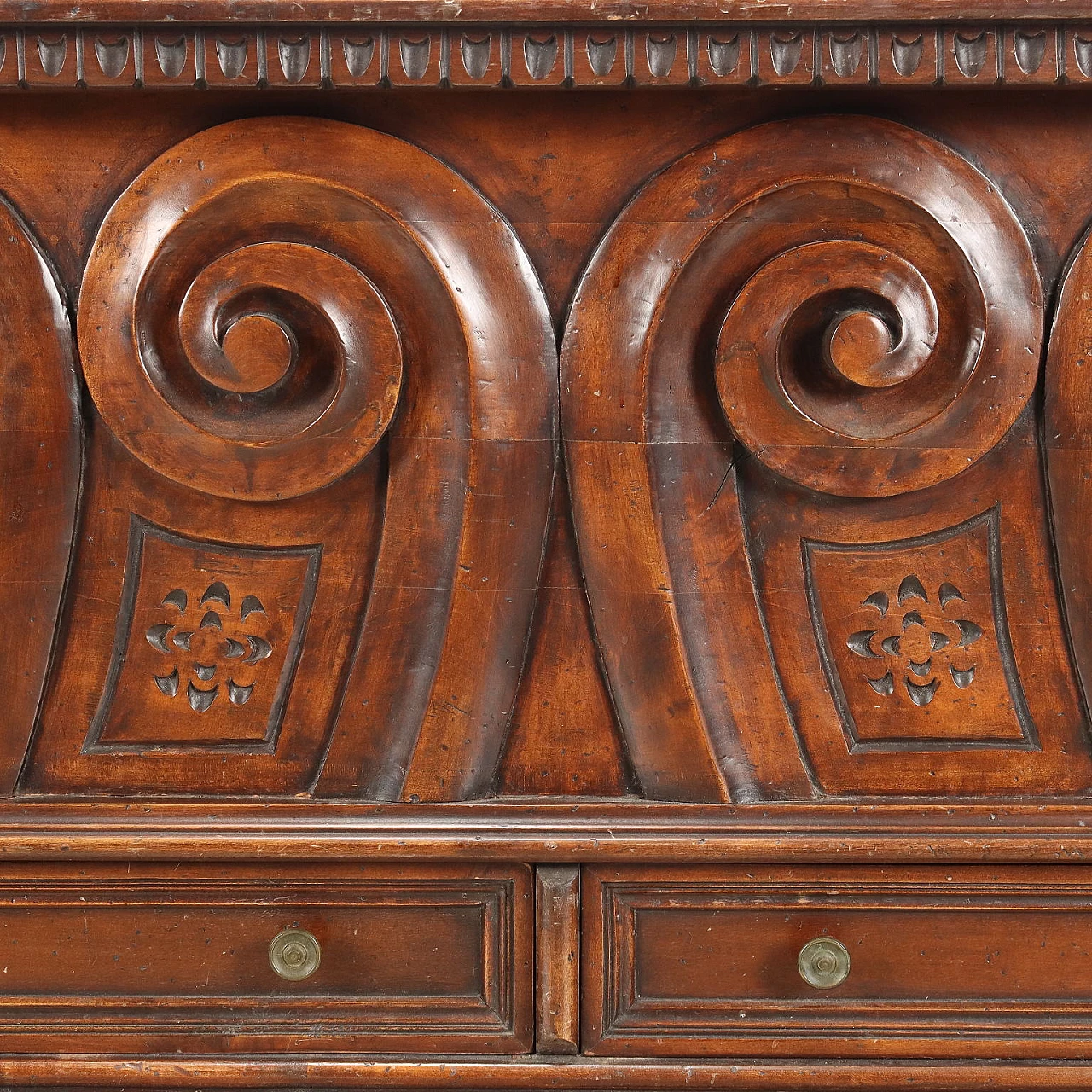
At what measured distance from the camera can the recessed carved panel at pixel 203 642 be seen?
1.07 metres

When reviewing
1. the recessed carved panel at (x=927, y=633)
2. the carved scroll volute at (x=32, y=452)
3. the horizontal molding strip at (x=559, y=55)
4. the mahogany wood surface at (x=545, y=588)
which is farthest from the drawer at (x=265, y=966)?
the horizontal molding strip at (x=559, y=55)

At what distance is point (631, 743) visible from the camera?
42.2 inches

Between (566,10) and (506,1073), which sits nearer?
(566,10)

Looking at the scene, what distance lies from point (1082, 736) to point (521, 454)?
0.60 m

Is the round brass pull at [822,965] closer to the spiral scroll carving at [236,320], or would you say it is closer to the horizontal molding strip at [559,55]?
the spiral scroll carving at [236,320]

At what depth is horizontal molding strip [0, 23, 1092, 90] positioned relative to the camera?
3.18 ft

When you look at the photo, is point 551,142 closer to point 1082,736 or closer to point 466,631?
point 466,631

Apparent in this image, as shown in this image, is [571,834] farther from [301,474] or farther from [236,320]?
[236,320]

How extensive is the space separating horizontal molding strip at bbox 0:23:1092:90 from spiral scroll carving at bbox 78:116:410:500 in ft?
0.25

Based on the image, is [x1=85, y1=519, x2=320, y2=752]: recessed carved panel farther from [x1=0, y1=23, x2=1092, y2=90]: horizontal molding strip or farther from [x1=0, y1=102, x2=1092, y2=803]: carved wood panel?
[x1=0, y1=23, x2=1092, y2=90]: horizontal molding strip

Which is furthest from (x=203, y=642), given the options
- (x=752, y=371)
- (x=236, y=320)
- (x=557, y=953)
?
(x=752, y=371)

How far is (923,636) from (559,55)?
63cm

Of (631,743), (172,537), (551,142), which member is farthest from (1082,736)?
(172,537)

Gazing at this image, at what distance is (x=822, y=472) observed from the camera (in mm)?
1039
